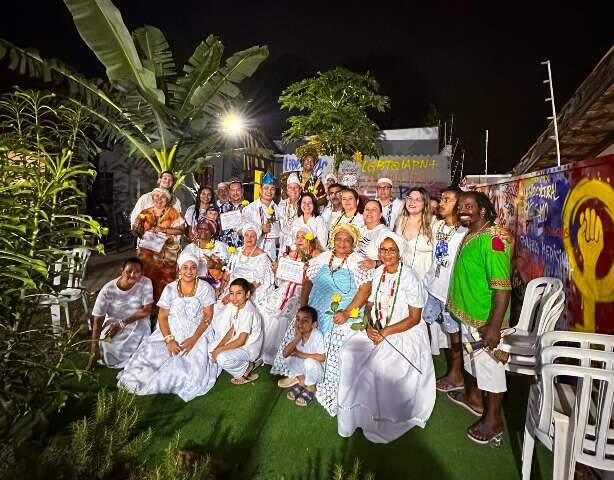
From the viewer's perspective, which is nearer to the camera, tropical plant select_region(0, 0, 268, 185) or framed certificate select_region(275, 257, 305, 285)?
framed certificate select_region(275, 257, 305, 285)

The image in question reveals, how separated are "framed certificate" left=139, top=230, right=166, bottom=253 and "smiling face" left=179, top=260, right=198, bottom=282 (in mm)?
1471

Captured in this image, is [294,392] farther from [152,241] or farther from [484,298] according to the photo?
[152,241]

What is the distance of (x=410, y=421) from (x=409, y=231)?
231 cm

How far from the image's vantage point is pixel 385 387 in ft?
11.5

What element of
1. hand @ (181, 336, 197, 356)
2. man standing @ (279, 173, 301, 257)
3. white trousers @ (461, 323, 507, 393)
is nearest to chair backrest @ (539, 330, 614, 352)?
white trousers @ (461, 323, 507, 393)

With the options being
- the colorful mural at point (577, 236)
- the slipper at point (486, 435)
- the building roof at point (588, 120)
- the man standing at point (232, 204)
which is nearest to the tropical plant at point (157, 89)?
the man standing at point (232, 204)

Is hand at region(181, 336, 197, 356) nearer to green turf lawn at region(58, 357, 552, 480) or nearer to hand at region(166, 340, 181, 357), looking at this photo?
hand at region(166, 340, 181, 357)

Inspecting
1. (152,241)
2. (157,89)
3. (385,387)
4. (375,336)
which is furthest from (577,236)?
(157,89)

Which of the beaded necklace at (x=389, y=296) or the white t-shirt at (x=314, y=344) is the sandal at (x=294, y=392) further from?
the beaded necklace at (x=389, y=296)

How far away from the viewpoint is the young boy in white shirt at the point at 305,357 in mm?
3951

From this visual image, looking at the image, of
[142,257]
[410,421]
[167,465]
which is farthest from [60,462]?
[142,257]

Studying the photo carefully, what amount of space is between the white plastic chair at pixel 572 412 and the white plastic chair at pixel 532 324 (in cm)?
78

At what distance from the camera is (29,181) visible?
7.16ft

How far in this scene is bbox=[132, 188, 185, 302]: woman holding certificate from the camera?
5762 millimetres
